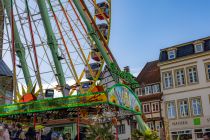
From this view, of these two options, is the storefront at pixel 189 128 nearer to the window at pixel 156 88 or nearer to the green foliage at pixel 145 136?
the window at pixel 156 88

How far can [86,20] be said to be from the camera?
3072 cm

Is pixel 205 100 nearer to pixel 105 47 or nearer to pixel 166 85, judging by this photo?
pixel 166 85

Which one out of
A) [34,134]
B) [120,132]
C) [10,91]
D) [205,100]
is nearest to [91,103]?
[34,134]

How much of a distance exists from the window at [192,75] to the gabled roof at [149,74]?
521 centimetres

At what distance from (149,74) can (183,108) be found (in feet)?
32.9

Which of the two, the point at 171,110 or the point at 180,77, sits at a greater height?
the point at 180,77

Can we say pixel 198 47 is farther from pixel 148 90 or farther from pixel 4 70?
pixel 4 70

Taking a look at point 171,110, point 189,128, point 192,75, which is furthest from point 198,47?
point 189,128

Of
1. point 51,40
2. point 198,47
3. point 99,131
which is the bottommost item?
point 99,131

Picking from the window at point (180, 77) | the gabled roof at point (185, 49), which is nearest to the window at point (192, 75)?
the window at point (180, 77)

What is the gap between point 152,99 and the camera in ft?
147

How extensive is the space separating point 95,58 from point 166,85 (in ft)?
46.9

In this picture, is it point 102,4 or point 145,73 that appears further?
point 145,73

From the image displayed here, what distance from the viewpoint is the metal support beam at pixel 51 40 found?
25.9 metres
